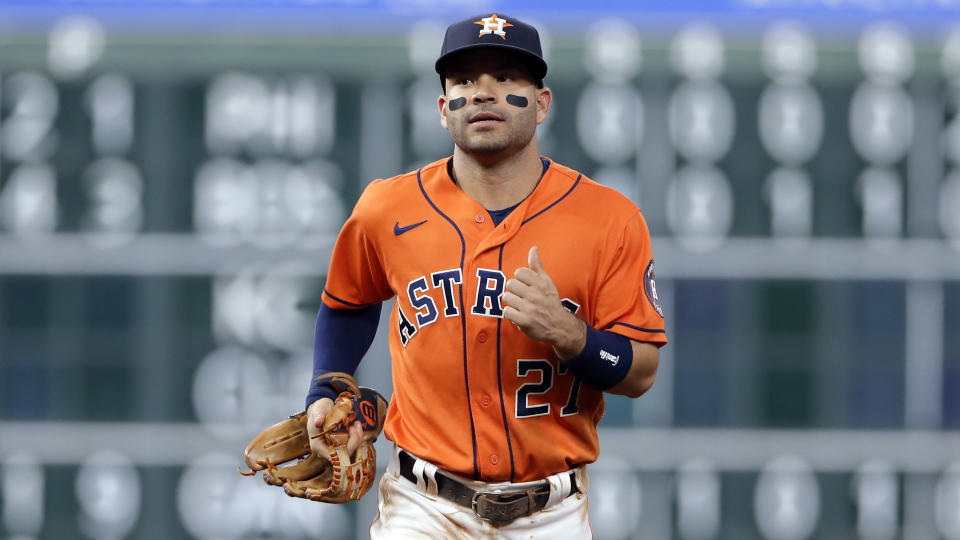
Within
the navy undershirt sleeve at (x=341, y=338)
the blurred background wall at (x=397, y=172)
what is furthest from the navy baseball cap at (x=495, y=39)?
the blurred background wall at (x=397, y=172)

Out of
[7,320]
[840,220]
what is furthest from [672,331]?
[7,320]

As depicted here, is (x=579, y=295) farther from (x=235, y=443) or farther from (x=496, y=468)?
(x=235, y=443)

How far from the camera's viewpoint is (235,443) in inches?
368

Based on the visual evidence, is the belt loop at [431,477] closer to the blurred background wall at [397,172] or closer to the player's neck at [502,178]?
the player's neck at [502,178]

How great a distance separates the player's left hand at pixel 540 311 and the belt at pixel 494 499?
372 millimetres

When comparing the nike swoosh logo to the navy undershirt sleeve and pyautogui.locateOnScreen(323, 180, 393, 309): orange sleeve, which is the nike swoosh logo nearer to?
pyautogui.locateOnScreen(323, 180, 393, 309): orange sleeve

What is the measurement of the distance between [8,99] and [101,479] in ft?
8.51

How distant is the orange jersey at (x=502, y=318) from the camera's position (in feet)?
10.1

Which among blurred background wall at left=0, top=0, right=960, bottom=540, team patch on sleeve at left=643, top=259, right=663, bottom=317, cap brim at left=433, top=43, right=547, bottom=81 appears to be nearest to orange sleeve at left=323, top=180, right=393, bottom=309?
cap brim at left=433, top=43, right=547, bottom=81

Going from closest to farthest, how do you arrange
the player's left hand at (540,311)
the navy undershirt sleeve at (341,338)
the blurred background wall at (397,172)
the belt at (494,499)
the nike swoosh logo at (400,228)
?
1. the player's left hand at (540,311)
2. the belt at (494,499)
3. the nike swoosh logo at (400,228)
4. the navy undershirt sleeve at (341,338)
5. the blurred background wall at (397,172)

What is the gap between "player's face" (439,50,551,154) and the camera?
10.2 feet

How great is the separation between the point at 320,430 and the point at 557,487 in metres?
0.58

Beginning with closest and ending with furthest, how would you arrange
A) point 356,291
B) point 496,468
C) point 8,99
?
point 496,468
point 356,291
point 8,99

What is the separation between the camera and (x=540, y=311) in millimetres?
2865
